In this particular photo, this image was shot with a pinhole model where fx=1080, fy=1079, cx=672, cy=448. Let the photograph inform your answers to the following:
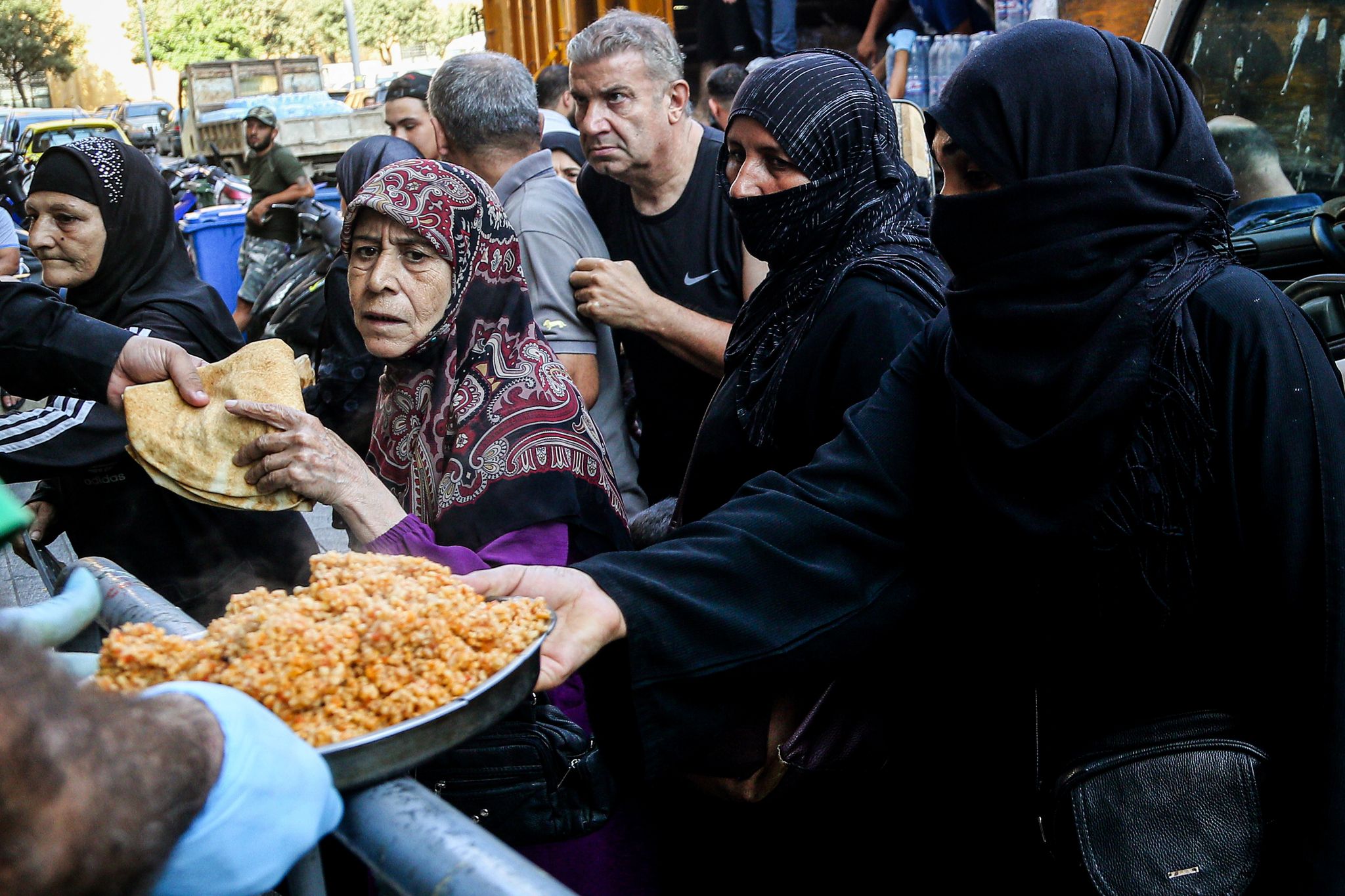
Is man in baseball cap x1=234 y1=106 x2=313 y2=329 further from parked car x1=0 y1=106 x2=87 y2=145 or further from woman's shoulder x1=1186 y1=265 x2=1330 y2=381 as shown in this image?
parked car x1=0 y1=106 x2=87 y2=145

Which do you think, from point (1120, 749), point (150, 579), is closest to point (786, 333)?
point (1120, 749)

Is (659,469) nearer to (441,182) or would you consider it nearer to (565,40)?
(441,182)

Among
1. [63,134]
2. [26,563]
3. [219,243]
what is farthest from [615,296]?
[63,134]

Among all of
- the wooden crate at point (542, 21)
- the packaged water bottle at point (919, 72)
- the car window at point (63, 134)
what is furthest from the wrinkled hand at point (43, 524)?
the car window at point (63, 134)

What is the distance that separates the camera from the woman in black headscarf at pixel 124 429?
9.73 ft

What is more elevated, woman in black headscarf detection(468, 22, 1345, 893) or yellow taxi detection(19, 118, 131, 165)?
woman in black headscarf detection(468, 22, 1345, 893)

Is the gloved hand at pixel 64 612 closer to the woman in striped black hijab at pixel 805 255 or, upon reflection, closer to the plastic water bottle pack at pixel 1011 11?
the woman in striped black hijab at pixel 805 255

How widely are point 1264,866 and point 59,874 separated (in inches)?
58.5

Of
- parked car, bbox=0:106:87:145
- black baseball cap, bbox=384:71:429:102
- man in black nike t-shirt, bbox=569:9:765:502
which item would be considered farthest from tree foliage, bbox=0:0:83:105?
man in black nike t-shirt, bbox=569:9:765:502

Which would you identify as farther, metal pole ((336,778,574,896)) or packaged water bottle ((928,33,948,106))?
packaged water bottle ((928,33,948,106))

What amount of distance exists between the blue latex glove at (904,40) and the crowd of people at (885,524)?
15.9 ft

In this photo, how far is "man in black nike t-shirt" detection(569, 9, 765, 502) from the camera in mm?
3223

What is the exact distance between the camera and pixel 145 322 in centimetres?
326

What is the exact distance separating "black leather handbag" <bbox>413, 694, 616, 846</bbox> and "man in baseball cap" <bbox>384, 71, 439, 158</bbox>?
15.4ft
